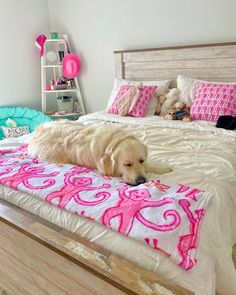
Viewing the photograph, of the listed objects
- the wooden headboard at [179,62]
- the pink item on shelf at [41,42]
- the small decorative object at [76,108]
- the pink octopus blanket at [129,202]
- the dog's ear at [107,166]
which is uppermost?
the pink item on shelf at [41,42]

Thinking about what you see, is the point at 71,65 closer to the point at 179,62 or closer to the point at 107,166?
the point at 179,62

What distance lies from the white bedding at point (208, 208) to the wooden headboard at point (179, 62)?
0.73 m

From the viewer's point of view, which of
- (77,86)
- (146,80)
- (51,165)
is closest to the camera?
(51,165)

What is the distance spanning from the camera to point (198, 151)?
1681 mm

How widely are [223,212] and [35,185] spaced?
2.82ft

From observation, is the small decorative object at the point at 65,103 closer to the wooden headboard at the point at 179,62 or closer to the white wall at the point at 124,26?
the white wall at the point at 124,26

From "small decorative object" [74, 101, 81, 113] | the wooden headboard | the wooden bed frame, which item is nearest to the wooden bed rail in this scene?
the wooden bed frame

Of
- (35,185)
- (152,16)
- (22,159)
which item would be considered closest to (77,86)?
(152,16)

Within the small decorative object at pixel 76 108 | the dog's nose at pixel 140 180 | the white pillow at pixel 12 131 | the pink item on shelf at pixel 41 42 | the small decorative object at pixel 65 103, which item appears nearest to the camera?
the dog's nose at pixel 140 180

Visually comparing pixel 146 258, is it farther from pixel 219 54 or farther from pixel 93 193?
pixel 219 54

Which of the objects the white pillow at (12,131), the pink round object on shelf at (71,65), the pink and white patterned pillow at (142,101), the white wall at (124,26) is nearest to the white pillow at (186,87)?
the pink and white patterned pillow at (142,101)

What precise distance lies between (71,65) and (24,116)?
91cm

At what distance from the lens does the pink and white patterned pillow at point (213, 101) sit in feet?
7.18

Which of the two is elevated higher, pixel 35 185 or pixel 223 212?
pixel 35 185
